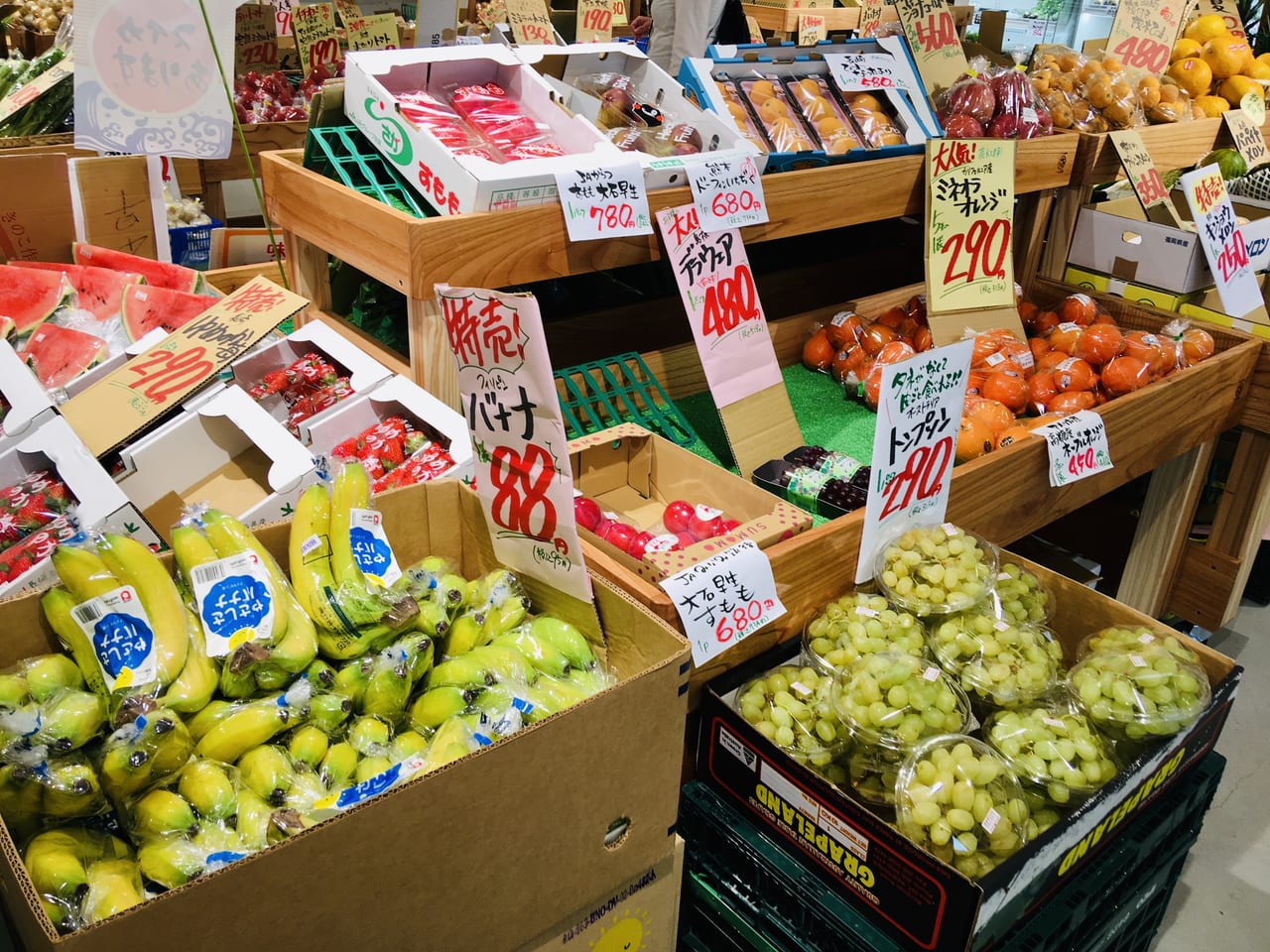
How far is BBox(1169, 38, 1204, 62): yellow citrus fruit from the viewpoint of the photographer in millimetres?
3186

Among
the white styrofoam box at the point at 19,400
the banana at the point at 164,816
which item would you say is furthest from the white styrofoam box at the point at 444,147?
the banana at the point at 164,816

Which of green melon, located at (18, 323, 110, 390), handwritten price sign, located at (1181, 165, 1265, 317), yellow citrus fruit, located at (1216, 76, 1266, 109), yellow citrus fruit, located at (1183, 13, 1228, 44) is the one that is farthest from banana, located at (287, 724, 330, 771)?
yellow citrus fruit, located at (1183, 13, 1228, 44)

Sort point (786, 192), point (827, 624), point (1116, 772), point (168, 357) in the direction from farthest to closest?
1. point (786, 192)
2. point (168, 357)
3. point (827, 624)
4. point (1116, 772)

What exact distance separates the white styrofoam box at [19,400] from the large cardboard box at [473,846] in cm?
55

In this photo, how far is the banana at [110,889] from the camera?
3.05 feet

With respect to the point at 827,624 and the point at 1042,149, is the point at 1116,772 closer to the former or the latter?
the point at 827,624

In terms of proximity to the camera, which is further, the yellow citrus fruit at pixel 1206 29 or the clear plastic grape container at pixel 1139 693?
the yellow citrus fruit at pixel 1206 29

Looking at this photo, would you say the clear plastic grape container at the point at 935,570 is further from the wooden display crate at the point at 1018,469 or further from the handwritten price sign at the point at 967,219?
the handwritten price sign at the point at 967,219

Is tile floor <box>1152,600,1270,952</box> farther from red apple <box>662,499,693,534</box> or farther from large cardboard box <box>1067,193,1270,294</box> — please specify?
red apple <box>662,499,693,534</box>

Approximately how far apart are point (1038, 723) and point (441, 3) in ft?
13.7

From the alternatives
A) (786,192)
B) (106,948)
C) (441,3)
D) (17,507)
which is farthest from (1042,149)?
(441,3)

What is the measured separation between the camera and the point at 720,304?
1.86 m

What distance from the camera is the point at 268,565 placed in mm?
1256

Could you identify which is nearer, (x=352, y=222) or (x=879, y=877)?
(x=879, y=877)
